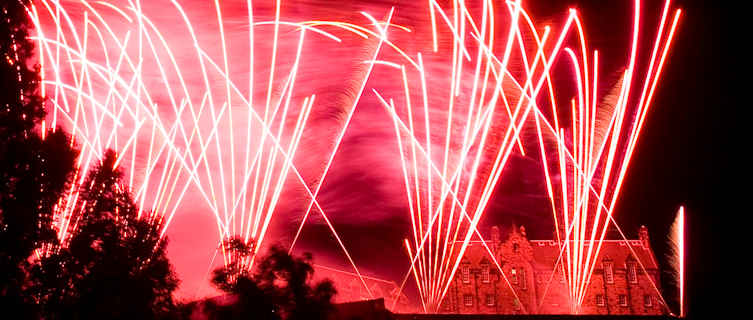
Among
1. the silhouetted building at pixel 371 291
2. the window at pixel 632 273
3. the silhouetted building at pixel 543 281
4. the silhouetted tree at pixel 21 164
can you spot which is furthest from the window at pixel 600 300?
the silhouetted tree at pixel 21 164

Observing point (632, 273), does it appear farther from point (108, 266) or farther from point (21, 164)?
point (21, 164)

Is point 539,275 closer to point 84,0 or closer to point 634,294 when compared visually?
point 634,294

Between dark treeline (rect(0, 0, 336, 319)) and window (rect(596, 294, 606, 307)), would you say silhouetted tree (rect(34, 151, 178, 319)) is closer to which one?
dark treeline (rect(0, 0, 336, 319))

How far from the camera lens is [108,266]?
778 centimetres

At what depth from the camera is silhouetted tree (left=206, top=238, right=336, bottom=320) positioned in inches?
285

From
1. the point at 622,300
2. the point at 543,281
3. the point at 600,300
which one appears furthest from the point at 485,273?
the point at 622,300

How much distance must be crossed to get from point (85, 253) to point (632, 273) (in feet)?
194

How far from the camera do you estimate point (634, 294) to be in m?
59.2

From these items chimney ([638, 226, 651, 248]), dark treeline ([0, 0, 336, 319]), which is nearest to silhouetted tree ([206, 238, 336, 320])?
dark treeline ([0, 0, 336, 319])

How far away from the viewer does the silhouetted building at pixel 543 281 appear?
5912cm

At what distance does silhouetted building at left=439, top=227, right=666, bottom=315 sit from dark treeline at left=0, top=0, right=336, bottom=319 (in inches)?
2092

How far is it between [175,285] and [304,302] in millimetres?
1864

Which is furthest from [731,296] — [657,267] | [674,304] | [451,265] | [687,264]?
[451,265]

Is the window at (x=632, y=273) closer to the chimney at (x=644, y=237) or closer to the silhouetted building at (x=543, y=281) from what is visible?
the silhouetted building at (x=543, y=281)
